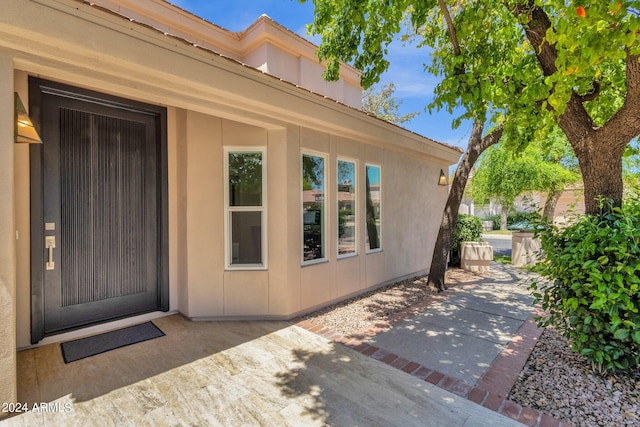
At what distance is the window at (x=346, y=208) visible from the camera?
6324mm

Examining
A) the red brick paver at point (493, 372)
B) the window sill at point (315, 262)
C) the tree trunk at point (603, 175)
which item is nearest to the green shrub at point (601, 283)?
the tree trunk at point (603, 175)

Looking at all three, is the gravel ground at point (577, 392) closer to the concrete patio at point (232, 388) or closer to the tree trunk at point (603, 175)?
the concrete patio at point (232, 388)

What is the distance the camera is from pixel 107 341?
4.29 m

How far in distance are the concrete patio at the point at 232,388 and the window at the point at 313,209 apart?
1.82m

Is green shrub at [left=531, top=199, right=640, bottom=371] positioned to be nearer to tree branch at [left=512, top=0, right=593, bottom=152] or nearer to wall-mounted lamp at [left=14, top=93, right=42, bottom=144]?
tree branch at [left=512, top=0, right=593, bottom=152]

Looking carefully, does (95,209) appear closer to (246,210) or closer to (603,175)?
(246,210)

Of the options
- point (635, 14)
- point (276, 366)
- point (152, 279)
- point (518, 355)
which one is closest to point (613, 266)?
point (518, 355)

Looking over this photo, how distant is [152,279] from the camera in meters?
5.18

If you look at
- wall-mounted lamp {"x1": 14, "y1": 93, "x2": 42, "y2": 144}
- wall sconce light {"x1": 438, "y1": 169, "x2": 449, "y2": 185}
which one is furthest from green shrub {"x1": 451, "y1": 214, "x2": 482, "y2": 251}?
wall-mounted lamp {"x1": 14, "y1": 93, "x2": 42, "y2": 144}

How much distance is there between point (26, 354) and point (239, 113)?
4.19m

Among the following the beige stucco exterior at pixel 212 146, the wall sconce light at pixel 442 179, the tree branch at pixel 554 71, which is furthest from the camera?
the wall sconce light at pixel 442 179

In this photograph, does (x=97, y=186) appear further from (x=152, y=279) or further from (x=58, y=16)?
(x=58, y=16)

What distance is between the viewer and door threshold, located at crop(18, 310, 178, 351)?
4188mm

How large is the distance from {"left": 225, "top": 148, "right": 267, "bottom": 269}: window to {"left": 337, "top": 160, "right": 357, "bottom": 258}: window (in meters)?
1.76
